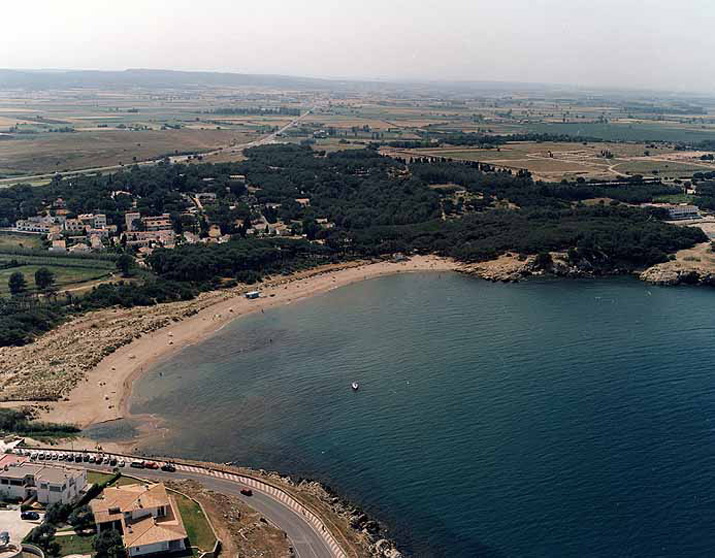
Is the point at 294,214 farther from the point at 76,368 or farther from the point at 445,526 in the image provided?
the point at 445,526

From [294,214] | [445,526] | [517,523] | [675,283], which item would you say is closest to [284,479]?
[445,526]

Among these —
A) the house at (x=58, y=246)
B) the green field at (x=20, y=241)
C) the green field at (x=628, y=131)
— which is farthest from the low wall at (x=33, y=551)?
the green field at (x=628, y=131)

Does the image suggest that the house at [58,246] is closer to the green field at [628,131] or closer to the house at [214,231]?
the house at [214,231]

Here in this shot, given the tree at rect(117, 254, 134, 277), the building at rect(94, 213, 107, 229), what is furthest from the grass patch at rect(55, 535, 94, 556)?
the building at rect(94, 213, 107, 229)

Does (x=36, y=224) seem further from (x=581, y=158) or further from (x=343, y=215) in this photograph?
(x=581, y=158)

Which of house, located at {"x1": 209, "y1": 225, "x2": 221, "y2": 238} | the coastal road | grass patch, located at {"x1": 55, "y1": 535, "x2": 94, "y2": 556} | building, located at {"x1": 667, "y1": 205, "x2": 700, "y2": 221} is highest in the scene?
building, located at {"x1": 667, "y1": 205, "x2": 700, "y2": 221}

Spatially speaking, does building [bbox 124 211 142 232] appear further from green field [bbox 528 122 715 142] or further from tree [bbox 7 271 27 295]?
green field [bbox 528 122 715 142]

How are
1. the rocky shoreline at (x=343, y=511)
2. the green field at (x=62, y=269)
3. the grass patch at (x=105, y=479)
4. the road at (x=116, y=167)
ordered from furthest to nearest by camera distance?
the road at (x=116, y=167), the green field at (x=62, y=269), the grass patch at (x=105, y=479), the rocky shoreline at (x=343, y=511)
